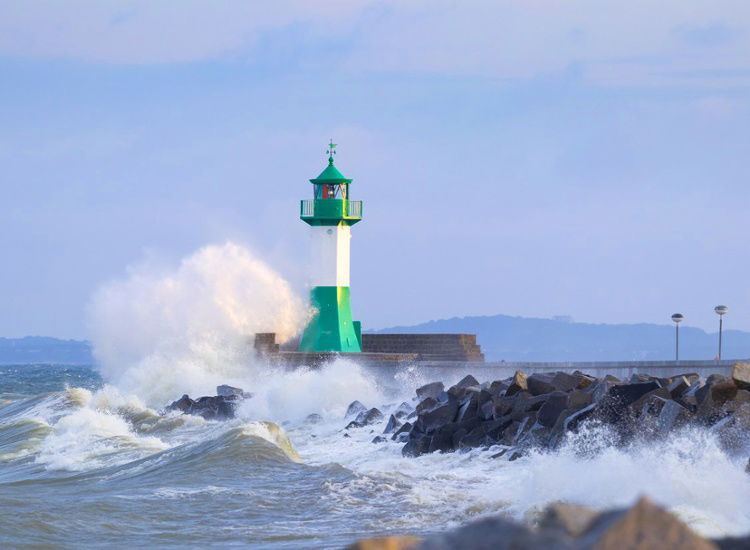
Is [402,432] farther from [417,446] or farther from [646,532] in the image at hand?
[646,532]

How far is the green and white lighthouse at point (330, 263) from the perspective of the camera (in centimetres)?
2395

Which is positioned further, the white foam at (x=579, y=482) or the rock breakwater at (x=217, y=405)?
the rock breakwater at (x=217, y=405)

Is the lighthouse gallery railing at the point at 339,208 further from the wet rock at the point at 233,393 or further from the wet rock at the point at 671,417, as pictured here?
the wet rock at the point at 671,417

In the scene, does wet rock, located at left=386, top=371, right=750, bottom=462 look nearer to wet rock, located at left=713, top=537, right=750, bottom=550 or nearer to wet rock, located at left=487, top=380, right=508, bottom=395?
wet rock, located at left=487, top=380, right=508, bottom=395

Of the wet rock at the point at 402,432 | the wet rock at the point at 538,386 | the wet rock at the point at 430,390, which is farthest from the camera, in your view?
the wet rock at the point at 430,390

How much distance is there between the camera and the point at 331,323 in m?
24.0

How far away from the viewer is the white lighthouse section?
78.6 ft

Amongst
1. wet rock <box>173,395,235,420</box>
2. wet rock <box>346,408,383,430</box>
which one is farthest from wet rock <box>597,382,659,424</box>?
wet rock <box>173,395,235,420</box>

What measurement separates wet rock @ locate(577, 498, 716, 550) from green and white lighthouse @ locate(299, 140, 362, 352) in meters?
21.5

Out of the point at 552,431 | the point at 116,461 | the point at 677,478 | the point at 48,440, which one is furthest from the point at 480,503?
the point at 48,440

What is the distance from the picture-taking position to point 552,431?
33.4 feet

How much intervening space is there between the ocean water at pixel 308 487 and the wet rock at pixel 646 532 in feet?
11.2

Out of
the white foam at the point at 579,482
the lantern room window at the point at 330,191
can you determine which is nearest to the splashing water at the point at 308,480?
the white foam at the point at 579,482

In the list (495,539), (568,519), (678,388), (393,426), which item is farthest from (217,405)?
(495,539)
